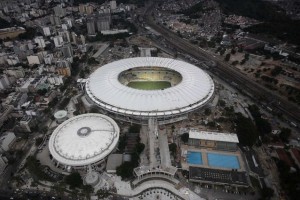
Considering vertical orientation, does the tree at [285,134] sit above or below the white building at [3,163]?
above

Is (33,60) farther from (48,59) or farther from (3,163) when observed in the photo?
(3,163)

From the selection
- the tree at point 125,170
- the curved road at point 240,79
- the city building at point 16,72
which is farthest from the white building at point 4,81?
the curved road at point 240,79

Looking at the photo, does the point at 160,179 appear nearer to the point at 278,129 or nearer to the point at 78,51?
the point at 278,129

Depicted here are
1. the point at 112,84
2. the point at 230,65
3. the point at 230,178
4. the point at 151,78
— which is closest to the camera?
the point at 230,178

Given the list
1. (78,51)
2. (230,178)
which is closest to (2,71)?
(78,51)

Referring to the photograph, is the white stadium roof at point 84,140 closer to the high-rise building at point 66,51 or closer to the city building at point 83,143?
the city building at point 83,143
